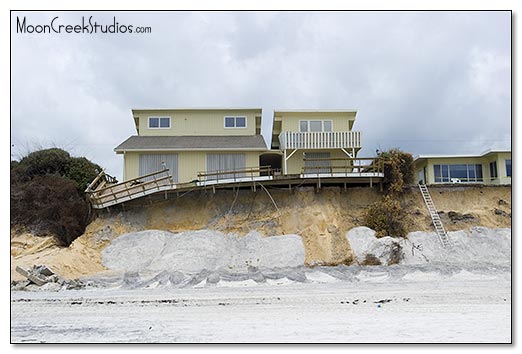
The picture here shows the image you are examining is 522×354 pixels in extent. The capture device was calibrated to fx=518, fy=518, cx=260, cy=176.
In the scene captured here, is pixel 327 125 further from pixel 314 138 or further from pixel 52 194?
pixel 52 194

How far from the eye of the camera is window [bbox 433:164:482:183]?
33.0 m

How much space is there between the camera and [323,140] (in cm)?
2855

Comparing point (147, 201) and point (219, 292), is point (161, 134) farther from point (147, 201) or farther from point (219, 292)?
point (219, 292)

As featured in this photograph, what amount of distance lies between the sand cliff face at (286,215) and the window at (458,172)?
5.12 metres

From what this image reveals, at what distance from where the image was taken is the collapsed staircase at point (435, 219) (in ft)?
Answer: 80.3

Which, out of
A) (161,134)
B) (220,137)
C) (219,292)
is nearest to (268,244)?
(219,292)

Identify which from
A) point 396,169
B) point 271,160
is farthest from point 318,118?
point 396,169

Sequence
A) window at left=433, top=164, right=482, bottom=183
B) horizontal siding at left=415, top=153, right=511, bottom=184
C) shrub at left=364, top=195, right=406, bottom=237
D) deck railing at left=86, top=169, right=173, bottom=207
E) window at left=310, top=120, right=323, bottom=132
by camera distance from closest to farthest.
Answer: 1. shrub at left=364, top=195, right=406, bottom=237
2. deck railing at left=86, top=169, right=173, bottom=207
3. window at left=310, top=120, right=323, bottom=132
4. horizontal siding at left=415, top=153, right=511, bottom=184
5. window at left=433, top=164, right=482, bottom=183

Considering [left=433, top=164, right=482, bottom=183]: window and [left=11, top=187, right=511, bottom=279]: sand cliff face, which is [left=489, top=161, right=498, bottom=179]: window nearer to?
[left=433, top=164, right=482, bottom=183]: window

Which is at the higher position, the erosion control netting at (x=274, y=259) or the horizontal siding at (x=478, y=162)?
the horizontal siding at (x=478, y=162)

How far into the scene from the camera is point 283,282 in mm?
20453

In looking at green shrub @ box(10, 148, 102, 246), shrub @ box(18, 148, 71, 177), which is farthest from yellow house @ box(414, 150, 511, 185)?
shrub @ box(18, 148, 71, 177)

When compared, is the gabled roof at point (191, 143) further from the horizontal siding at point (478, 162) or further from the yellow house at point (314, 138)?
the horizontal siding at point (478, 162)

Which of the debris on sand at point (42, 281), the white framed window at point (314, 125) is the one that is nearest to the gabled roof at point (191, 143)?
the white framed window at point (314, 125)
